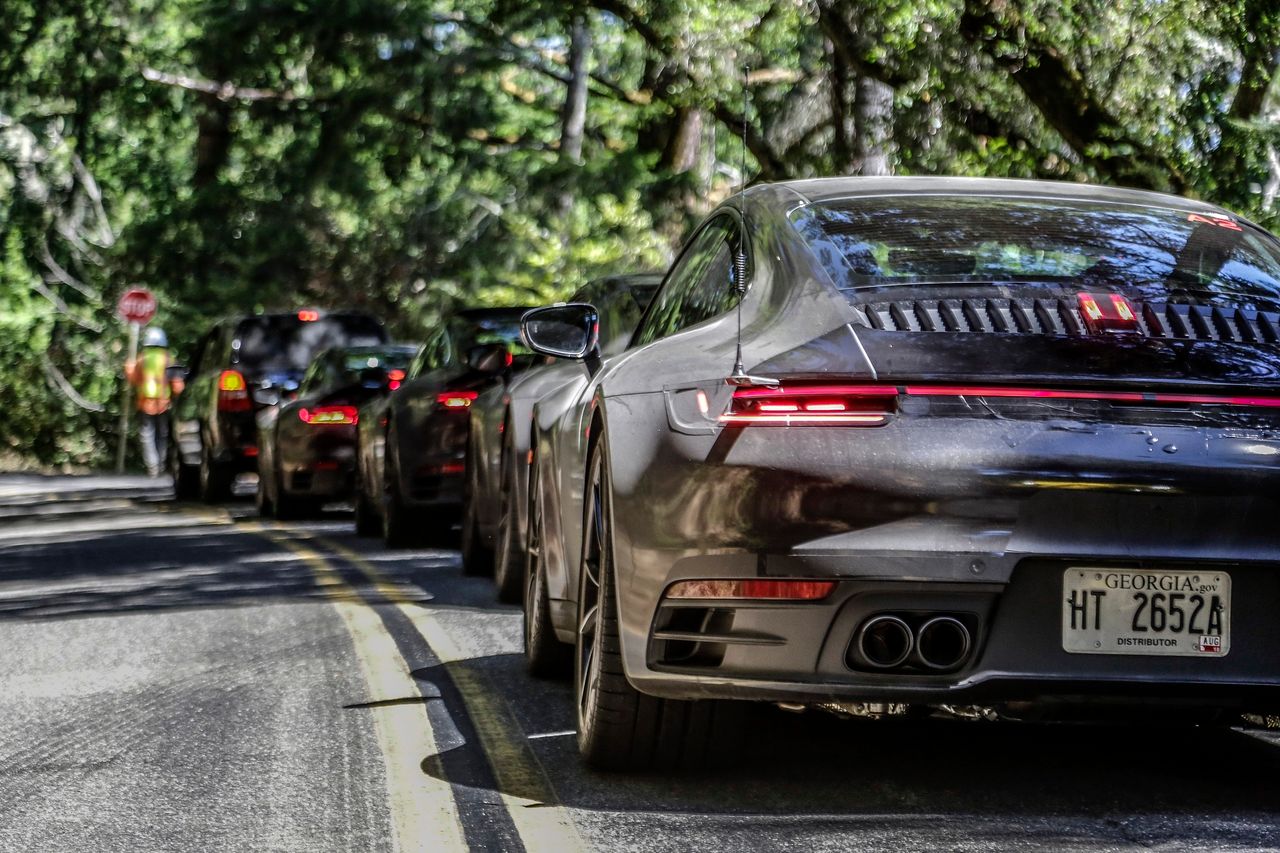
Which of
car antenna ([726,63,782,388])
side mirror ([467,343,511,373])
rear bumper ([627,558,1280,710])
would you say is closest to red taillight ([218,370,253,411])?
side mirror ([467,343,511,373])

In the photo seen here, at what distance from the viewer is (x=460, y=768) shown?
581cm

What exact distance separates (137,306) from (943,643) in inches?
1198

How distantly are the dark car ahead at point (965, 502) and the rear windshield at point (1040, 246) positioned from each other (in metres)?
0.03

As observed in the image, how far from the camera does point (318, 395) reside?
59.5ft

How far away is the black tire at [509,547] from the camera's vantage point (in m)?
9.77

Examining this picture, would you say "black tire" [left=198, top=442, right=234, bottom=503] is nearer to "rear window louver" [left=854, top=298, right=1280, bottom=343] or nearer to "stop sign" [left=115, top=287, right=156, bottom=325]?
"stop sign" [left=115, top=287, right=156, bottom=325]

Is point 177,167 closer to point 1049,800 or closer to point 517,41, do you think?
point 517,41

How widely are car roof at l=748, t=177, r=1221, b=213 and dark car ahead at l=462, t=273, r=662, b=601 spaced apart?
180 cm

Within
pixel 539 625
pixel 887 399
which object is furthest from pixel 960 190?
pixel 539 625

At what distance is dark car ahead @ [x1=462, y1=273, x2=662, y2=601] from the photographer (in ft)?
30.8

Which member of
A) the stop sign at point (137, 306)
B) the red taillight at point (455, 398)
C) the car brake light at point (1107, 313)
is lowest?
the red taillight at point (455, 398)

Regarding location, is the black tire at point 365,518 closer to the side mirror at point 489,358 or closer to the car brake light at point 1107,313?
the side mirror at point 489,358

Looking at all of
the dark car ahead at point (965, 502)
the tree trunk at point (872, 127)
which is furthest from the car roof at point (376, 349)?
the dark car ahead at point (965, 502)

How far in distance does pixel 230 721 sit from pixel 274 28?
2676cm
